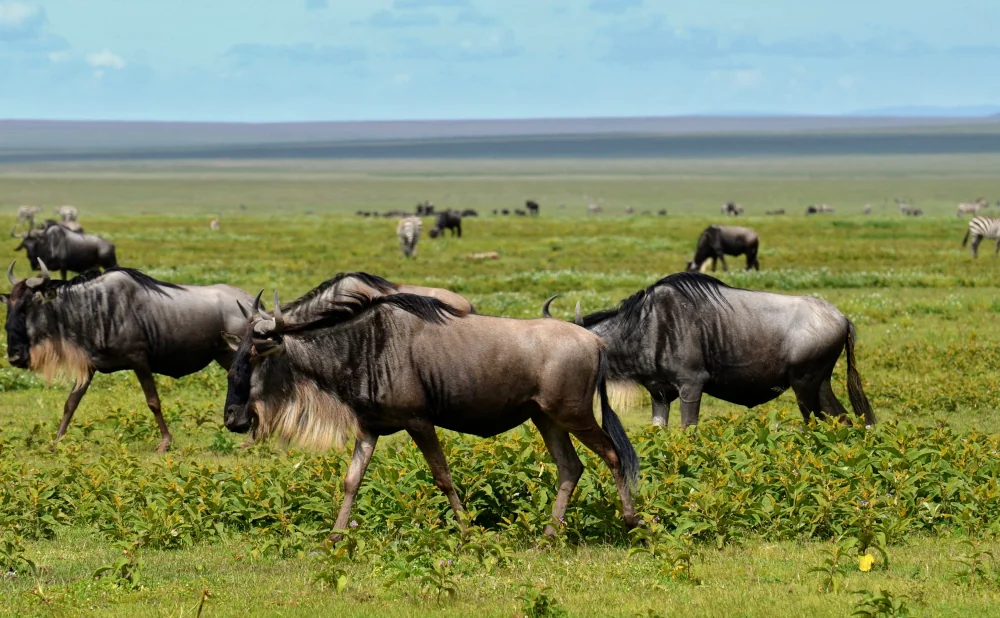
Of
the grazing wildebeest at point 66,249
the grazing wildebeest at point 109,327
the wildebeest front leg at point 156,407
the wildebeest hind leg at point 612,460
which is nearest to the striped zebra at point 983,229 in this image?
the grazing wildebeest at point 66,249

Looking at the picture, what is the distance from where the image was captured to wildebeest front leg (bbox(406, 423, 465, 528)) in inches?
352

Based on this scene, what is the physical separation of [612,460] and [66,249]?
25949 mm

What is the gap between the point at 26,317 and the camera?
538 inches

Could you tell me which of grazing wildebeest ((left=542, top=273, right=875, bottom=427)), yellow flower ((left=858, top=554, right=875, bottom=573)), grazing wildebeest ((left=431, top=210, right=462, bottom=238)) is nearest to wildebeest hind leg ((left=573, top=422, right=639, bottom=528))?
yellow flower ((left=858, top=554, right=875, bottom=573))

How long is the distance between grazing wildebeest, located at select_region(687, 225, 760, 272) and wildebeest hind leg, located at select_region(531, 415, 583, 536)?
2790cm

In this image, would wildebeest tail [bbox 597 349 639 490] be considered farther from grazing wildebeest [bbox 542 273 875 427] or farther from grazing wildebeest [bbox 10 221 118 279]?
grazing wildebeest [bbox 10 221 118 279]

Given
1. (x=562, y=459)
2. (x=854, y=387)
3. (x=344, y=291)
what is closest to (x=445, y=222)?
(x=854, y=387)

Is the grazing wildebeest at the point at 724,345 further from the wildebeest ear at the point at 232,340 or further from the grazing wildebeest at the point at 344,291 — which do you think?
the wildebeest ear at the point at 232,340

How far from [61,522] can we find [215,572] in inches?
75.6

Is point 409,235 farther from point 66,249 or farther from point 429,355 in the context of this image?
point 429,355

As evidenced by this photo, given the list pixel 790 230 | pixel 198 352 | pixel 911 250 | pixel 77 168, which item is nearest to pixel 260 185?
pixel 77 168

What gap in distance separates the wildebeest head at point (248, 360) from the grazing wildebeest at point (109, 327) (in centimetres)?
452

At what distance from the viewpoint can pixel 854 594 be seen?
A: 24.8ft

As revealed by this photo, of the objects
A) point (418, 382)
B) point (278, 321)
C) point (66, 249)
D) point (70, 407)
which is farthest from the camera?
point (66, 249)
